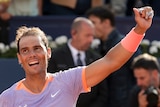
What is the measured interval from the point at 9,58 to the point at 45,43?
3.69 meters

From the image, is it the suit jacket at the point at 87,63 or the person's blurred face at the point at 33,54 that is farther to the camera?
the suit jacket at the point at 87,63

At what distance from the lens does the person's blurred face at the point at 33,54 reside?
403 centimetres

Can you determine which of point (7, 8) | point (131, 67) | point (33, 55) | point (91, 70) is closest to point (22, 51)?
point (33, 55)

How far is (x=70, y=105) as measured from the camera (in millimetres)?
4020

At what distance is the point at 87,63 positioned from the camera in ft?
23.2

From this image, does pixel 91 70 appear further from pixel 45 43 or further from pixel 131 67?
pixel 131 67

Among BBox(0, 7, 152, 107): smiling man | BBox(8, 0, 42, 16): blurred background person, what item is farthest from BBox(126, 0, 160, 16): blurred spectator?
BBox(0, 7, 152, 107): smiling man

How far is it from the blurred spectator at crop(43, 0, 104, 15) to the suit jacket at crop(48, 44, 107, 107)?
4.77ft

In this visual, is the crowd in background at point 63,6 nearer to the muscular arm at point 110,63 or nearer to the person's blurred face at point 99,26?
the person's blurred face at point 99,26

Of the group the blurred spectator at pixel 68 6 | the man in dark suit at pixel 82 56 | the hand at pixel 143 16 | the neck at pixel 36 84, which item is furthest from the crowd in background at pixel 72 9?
the hand at pixel 143 16

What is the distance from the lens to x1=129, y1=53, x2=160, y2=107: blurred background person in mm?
6062

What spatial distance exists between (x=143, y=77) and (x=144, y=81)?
4 cm

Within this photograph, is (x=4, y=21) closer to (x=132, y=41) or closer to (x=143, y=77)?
(x=143, y=77)

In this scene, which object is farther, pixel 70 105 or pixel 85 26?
pixel 85 26
